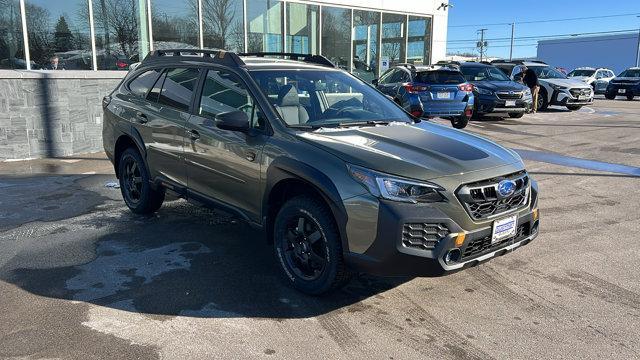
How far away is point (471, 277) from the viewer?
4246 mm

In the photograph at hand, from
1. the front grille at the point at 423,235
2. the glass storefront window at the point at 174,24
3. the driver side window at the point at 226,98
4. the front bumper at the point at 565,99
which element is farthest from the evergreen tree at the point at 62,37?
the front bumper at the point at 565,99

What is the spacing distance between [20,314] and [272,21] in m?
12.8

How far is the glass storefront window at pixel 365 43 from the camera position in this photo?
17406 millimetres

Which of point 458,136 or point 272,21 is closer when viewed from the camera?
point 458,136

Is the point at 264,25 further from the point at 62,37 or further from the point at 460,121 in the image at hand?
the point at 460,121

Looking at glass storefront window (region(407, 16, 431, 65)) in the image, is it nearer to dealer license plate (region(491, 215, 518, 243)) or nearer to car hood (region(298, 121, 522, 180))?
car hood (region(298, 121, 522, 180))

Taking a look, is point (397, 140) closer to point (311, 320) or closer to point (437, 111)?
point (311, 320)

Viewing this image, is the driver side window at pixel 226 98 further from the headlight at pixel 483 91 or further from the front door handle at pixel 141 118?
the headlight at pixel 483 91

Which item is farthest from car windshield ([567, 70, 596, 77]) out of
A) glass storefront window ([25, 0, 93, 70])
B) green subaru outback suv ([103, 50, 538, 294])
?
→ green subaru outback suv ([103, 50, 538, 294])

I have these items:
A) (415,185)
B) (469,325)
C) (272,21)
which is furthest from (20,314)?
(272,21)

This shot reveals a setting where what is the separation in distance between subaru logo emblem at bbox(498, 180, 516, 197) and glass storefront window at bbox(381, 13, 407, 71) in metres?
15.4

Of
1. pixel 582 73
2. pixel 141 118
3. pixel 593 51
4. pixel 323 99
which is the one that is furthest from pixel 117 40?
pixel 593 51

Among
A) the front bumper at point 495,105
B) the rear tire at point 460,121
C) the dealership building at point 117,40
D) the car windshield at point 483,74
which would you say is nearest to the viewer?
the dealership building at point 117,40

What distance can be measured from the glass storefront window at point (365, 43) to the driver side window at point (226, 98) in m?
13.0
